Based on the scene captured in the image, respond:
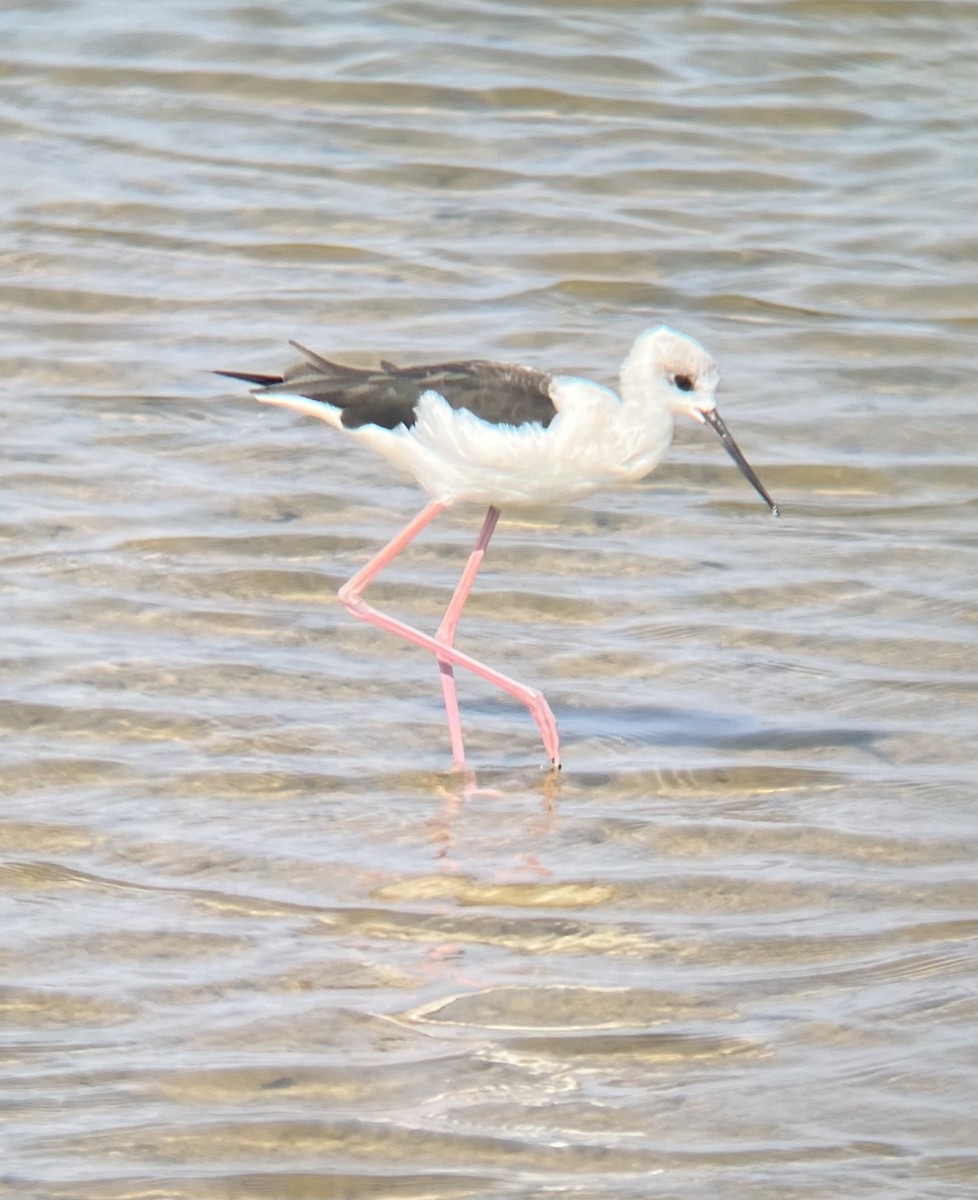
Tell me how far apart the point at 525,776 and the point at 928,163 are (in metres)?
5.87

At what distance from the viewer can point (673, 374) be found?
5938 mm

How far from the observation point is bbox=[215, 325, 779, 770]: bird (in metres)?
5.80

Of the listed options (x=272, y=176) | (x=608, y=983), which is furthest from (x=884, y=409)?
(x=608, y=983)

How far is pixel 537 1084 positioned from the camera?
4.07 m

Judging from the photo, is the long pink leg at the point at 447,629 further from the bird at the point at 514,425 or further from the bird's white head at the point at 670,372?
the bird's white head at the point at 670,372

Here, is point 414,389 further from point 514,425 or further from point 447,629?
point 447,629

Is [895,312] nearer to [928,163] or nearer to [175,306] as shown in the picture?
[928,163]

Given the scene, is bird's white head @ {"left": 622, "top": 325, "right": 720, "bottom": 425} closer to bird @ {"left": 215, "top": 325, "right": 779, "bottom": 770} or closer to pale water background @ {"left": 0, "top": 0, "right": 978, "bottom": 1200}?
bird @ {"left": 215, "top": 325, "right": 779, "bottom": 770}

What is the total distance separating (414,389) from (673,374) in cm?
65

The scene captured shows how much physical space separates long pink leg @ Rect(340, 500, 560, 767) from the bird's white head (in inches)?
24.0

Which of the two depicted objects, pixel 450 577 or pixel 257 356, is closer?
pixel 450 577

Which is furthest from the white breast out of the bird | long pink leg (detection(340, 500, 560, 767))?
long pink leg (detection(340, 500, 560, 767))

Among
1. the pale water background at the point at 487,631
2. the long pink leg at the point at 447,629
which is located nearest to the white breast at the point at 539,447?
the long pink leg at the point at 447,629

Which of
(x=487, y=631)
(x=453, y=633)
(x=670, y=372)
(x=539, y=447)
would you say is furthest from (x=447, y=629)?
(x=670, y=372)
